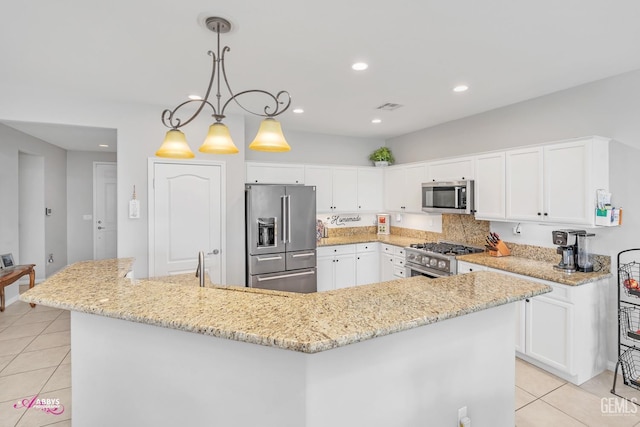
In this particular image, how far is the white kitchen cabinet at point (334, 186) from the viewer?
488 centimetres

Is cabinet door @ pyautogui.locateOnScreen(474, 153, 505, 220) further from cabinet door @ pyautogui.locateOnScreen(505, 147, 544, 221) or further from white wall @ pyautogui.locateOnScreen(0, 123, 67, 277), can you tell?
white wall @ pyautogui.locateOnScreen(0, 123, 67, 277)

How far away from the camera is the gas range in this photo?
3.69 meters

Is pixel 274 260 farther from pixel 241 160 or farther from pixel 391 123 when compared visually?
pixel 391 123

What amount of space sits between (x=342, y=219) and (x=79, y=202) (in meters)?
5.33

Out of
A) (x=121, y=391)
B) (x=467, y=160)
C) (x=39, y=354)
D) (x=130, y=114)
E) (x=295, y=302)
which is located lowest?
(x=39, y=354)

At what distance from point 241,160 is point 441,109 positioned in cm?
262

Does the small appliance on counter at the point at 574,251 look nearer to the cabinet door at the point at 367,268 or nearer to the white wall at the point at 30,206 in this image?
the cabinet door at the point at 367,268

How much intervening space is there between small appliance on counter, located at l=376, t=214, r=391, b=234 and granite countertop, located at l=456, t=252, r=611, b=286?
2039mm

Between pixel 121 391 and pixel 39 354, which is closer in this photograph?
pixel 121 391

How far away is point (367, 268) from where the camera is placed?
4.97 m

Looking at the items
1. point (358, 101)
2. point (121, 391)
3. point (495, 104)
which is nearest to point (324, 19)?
point (358, 101)

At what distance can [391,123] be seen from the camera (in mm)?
4559

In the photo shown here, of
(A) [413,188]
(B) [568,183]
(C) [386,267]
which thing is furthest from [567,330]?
(A) [413,188]

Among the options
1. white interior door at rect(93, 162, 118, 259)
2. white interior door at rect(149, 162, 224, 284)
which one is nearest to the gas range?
Result: white interior door at rect(149, 162, 224, 284)
